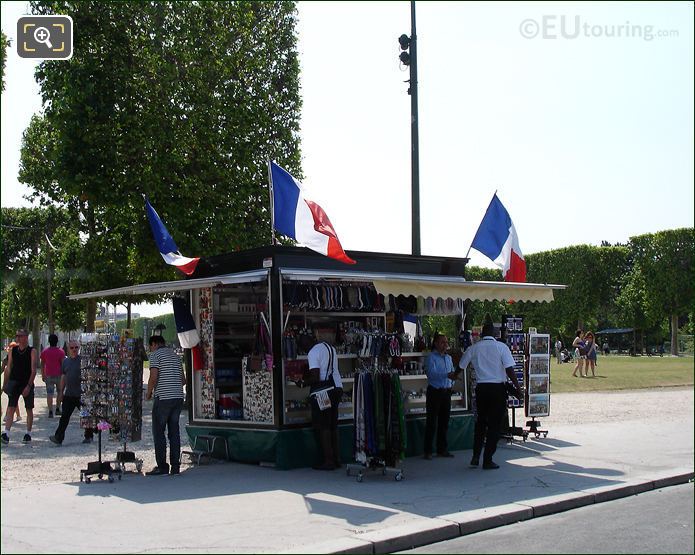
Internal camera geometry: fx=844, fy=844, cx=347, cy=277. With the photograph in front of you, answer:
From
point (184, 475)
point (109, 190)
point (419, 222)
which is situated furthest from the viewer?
point (109, 190)

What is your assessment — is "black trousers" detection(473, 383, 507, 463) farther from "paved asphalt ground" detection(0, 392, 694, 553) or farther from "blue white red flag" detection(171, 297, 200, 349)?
"blue white red flag" detection(171, 297, 200, 349)

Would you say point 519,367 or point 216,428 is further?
point 519,367

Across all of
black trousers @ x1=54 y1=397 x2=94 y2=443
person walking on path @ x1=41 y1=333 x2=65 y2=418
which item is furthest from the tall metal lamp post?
person walking on path @ x1=41 y1=333 x2=65 y2=418

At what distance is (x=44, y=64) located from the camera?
852 inches

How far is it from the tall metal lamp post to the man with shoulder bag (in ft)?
16.1

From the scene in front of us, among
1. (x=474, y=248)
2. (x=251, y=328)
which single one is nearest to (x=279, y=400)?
(x=251, y=328)

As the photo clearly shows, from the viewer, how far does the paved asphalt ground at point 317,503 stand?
25.0 ft

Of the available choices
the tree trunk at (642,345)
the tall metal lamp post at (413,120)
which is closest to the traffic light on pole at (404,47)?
the tall metal lamp post at (413,120)

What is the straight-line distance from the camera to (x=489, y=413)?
11820 mm

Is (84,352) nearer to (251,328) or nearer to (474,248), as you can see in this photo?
(251,328)

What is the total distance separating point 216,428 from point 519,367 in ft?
19.6

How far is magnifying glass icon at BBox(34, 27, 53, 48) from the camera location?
10.5 meters

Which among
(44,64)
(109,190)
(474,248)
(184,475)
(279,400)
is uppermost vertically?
(44,64)

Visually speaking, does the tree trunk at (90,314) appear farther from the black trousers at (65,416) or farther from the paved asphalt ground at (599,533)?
the paved asphalt ground at (599,533)
